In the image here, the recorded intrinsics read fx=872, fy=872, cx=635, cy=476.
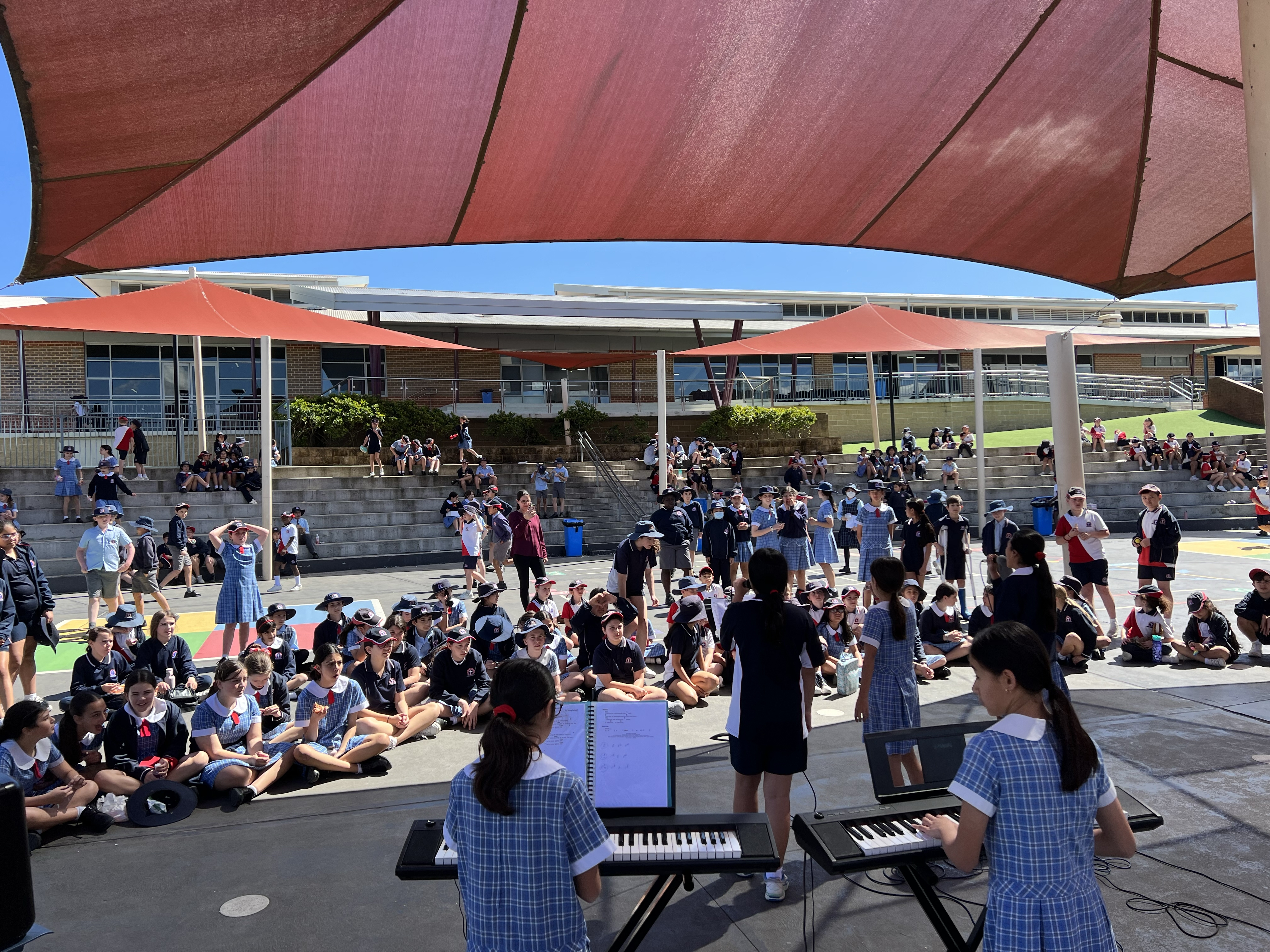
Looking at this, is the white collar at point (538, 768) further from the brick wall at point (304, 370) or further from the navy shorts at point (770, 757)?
the brick wall at point (304, 370)

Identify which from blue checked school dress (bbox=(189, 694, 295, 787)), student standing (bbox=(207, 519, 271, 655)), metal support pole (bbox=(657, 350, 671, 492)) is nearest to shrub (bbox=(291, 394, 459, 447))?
metal support pole (bbox=(657, 350, 671, 492))

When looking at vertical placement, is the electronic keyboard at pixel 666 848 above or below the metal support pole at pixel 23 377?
below

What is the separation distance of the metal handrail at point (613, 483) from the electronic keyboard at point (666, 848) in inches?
675

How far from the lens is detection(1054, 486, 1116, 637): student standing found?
9.28m

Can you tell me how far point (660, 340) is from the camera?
110 ft

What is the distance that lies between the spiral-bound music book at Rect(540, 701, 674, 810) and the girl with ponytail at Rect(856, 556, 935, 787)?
1803 millimetres

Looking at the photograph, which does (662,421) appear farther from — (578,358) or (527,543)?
(527,543)

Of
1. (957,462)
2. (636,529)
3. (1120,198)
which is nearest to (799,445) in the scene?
(957,462)

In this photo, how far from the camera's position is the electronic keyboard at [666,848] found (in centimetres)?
279

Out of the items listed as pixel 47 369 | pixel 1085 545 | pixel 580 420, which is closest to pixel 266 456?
pixel 1085 545

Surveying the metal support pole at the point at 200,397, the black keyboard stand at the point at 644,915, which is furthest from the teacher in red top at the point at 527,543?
the metal support pole at the point at 200,397

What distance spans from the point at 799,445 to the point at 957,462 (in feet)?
14.8

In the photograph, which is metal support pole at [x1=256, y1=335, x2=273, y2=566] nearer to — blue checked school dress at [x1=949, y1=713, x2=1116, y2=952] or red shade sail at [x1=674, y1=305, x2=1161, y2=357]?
red shade sail at [x1=674, y1=305, x2=1161, y2=357]

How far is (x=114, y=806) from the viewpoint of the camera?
17.7ft
